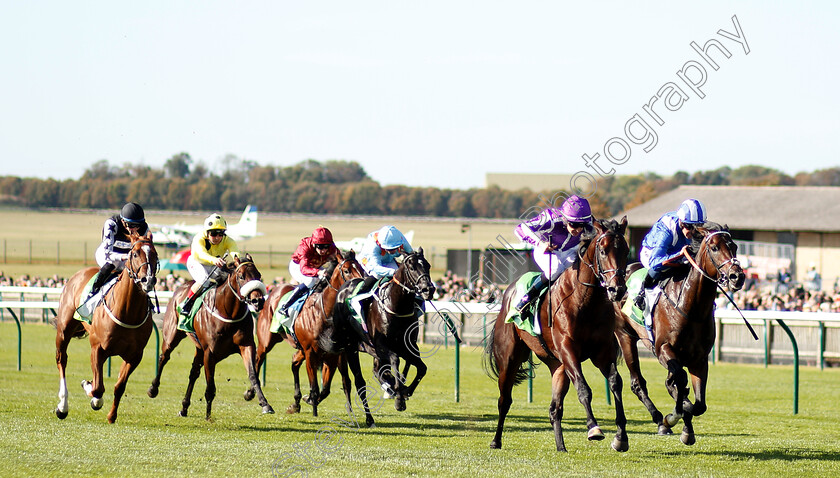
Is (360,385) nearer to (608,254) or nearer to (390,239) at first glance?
(390,239)

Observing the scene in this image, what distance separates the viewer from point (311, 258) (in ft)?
32.2

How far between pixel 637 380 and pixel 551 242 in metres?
1.40

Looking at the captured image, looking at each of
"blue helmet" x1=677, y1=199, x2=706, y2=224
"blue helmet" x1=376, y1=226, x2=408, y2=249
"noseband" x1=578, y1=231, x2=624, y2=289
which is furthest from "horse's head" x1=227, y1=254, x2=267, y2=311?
"blue helmet" x1=677, y1=199, x2=706, y2=224

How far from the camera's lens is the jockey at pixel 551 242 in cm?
707

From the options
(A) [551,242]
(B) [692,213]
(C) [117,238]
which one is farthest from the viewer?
(C) [117,238]

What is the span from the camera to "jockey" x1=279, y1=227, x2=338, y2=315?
9531mm

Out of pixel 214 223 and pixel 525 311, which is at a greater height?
pixel 214 223

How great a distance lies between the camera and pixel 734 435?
8094 mm

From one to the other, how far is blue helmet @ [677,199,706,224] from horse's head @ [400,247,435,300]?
198 centimetres

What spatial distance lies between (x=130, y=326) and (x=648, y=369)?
9703 mm

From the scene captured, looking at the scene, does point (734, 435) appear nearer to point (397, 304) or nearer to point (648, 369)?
point (397, 304)

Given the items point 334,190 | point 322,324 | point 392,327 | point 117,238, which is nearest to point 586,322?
point 392,327

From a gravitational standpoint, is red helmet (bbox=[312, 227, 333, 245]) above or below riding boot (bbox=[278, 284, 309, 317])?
above

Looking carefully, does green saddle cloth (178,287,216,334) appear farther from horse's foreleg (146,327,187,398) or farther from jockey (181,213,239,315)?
horse's foreleg (146,327,187,398)
